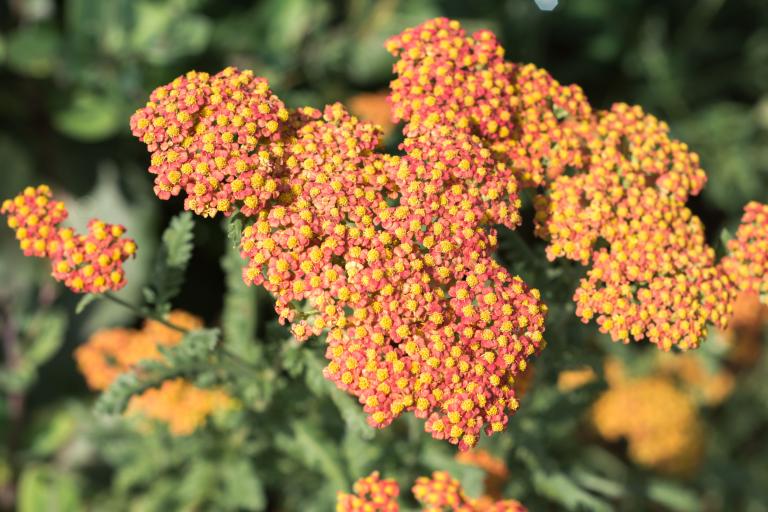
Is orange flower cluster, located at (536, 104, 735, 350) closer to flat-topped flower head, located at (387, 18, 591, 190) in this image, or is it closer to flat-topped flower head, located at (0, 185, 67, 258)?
flat-topped flower head, located at (387, 18, 591, 190)

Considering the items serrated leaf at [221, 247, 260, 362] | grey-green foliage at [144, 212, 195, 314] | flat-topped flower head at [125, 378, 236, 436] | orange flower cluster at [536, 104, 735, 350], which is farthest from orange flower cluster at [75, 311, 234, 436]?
orange flower cluster at [536, 104, 735, 350]

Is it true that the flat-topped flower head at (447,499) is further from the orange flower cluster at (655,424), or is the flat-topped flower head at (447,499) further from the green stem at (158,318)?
the orange flower cluster at (655,424)

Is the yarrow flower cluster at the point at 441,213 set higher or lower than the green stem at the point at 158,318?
higher

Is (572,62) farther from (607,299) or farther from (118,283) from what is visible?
(118,283)

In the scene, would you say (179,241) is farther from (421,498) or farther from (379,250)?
(421,498)

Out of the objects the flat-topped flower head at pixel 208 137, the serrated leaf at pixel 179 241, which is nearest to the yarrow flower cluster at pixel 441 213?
the flat-topped flower head at pixel 208 137

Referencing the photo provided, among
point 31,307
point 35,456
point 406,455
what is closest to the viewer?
point 406,455

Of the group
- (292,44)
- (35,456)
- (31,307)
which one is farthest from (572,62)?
(35,456)
